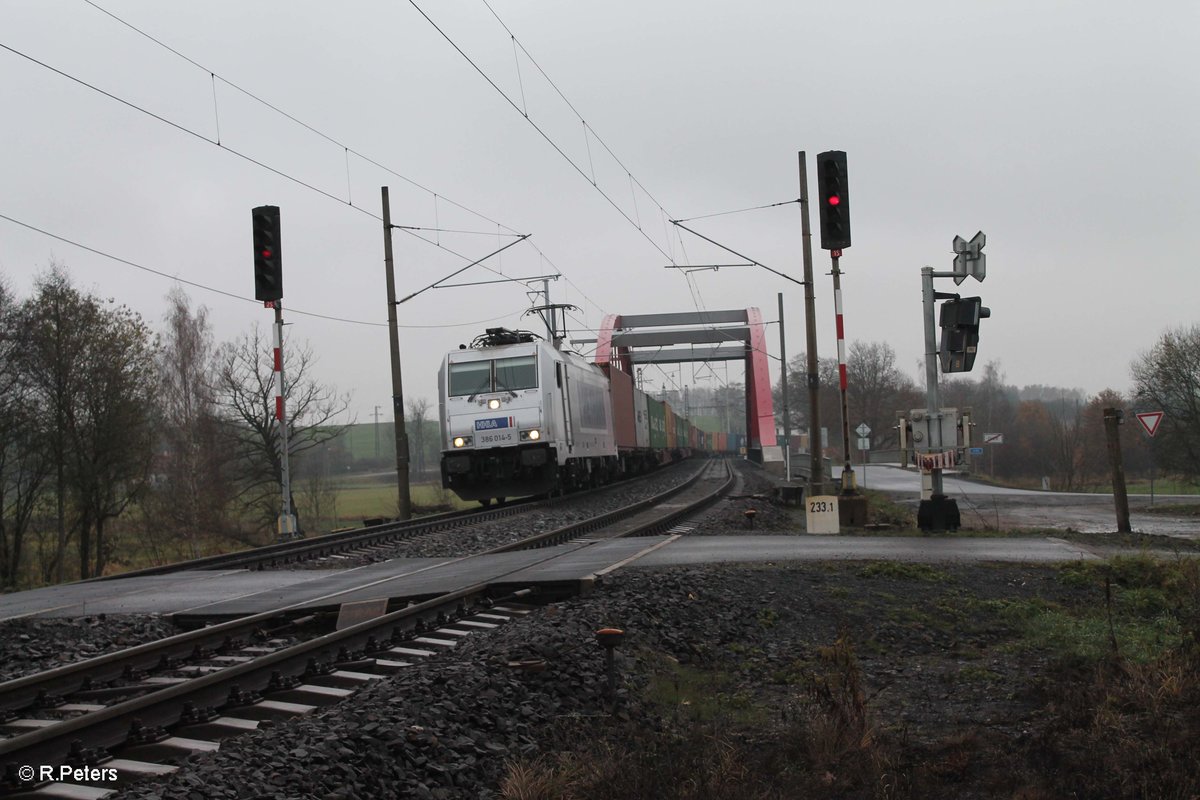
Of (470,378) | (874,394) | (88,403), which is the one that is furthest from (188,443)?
(874,394)

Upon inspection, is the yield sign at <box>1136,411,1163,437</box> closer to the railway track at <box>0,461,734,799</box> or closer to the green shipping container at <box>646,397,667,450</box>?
the railway track at <box>0,461,734,799</box>

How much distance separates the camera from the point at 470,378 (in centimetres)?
2367

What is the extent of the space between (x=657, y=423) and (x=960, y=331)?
35832mm

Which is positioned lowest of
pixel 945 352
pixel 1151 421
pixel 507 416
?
pixel 1151 421

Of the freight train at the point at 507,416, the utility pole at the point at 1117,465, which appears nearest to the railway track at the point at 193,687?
the utility pole at the point at 1117,465

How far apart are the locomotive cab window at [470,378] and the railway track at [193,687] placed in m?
14.2

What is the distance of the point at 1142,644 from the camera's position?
726 centimetres

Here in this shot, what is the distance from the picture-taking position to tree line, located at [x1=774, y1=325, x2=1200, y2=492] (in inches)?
1379

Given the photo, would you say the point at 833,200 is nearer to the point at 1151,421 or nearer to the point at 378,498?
the point at 1151,421

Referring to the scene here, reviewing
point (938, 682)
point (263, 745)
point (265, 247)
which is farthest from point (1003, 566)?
point (265, 247)

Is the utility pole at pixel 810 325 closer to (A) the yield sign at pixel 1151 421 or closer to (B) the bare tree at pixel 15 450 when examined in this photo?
(A) the yield sign at pixel 1151 421

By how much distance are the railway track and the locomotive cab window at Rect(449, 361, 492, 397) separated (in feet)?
46.5

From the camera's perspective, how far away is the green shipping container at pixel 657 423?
47125mm

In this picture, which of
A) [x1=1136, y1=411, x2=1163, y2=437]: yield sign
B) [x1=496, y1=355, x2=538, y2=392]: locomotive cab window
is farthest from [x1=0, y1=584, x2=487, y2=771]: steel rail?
[x1=1136, y1=411, x2=1163, y2=437]: yield sign
